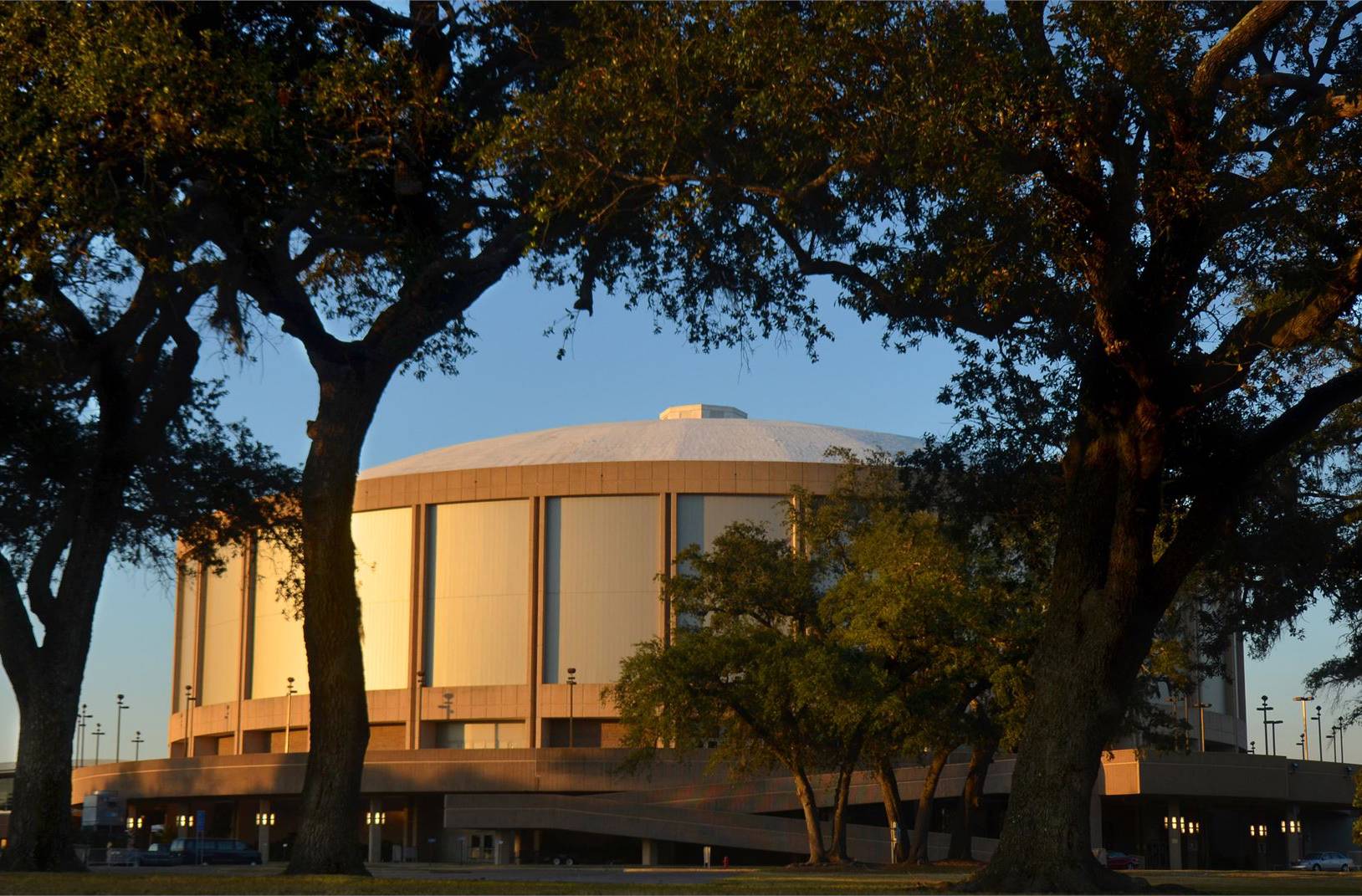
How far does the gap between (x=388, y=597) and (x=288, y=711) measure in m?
9.52

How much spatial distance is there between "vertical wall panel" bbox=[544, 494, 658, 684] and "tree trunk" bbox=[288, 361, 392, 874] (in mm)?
65833

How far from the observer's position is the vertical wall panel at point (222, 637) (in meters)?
102

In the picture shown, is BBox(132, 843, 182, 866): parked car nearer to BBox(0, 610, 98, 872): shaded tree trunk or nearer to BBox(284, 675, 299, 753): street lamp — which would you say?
BBox(284, 675, 299, 753): street lamp

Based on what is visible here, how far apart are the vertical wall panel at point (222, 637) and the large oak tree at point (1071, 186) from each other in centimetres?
8556

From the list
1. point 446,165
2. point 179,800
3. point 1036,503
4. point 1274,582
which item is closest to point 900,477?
point 1036,503

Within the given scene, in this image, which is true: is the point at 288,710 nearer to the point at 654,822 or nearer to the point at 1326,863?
the point at 654,822

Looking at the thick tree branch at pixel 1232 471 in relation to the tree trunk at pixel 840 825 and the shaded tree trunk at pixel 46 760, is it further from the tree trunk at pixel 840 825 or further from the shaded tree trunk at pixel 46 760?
the tree trunk at pixel 840 825

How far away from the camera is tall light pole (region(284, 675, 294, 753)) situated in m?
95.1

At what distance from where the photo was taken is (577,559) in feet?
298

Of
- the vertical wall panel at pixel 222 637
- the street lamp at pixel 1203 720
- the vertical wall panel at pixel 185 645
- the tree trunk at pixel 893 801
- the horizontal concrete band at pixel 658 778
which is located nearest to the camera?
the tree trunk at pixel 893 801

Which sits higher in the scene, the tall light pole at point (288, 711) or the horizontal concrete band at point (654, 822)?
the tall light pole at point (288, 711)

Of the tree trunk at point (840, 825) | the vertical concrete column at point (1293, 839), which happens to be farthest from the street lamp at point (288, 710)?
the vertical concrete column at point (1293, 839)

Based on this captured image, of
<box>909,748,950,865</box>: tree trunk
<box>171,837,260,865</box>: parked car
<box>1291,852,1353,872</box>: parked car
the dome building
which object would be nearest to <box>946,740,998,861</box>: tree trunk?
<box>909,748,950,865</box>: tree trunk

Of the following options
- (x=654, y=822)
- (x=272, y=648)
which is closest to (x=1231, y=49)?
(x=654, y=822)
